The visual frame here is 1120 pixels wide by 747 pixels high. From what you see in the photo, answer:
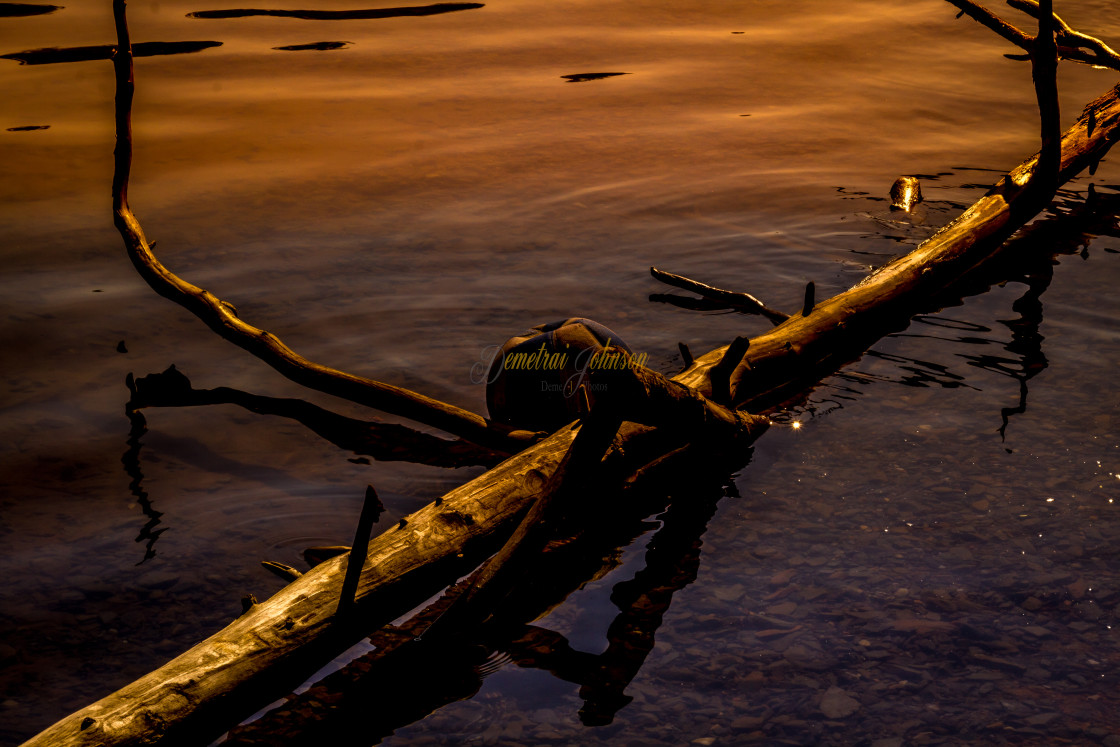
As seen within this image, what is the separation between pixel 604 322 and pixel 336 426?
2.07 meters

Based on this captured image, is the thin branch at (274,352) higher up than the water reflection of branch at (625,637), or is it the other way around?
the thin branch at (274,352)

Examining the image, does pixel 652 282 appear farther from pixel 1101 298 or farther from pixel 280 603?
pixel 280 603

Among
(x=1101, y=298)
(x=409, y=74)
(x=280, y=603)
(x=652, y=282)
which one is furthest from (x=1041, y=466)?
(x=409, y=74)

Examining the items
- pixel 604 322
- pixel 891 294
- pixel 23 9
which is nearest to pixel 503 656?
pixel 604 322

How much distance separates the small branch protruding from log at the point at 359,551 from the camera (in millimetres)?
3434

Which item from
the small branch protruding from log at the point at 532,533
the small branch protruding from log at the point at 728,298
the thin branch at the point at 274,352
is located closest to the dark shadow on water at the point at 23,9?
the thin branch at the point at 274,352

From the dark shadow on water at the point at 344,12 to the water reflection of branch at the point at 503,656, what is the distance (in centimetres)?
1391

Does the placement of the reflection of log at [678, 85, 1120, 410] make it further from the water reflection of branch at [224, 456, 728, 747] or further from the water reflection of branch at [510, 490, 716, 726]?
the water reflection of branch at [224, 456, 728, 747]

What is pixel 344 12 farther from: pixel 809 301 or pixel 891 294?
pixel 809 301

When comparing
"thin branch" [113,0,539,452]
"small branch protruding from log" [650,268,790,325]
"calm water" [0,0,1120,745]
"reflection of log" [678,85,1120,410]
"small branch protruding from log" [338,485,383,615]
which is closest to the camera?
"small branch protruding from log" [338,485,383,615]

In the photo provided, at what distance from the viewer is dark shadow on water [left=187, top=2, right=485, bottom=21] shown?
16.8 meters

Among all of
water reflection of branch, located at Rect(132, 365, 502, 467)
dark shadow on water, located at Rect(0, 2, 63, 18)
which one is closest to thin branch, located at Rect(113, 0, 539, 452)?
water reflection of branch, located at Rect(132, 365, 502, 467)

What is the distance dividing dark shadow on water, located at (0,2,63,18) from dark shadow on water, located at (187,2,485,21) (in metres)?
2.20

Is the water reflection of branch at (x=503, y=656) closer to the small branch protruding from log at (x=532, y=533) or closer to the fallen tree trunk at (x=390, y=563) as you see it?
the small branch protruding from log at (x=532, y=533)
